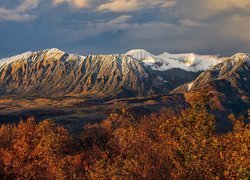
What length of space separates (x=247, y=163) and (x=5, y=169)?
251ft

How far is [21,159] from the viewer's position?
126188 mm

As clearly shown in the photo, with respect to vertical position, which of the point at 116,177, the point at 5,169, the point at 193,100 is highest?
the point at 193,100

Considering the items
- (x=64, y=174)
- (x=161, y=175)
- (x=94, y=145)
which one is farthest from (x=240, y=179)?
(x=94, y=145)

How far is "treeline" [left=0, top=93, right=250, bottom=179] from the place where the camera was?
66625 millimetres

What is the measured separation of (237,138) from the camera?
236 feet

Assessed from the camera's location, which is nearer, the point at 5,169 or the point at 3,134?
the point at 5,169

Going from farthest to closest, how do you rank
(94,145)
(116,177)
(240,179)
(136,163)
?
(94,145) → (136,163) → (116,177) → (240,179)

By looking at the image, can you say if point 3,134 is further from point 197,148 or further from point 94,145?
point 197,148

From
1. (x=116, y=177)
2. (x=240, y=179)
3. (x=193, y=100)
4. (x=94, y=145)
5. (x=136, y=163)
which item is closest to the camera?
(x=240, y=179)

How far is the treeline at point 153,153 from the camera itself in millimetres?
66625

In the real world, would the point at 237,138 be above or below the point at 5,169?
above

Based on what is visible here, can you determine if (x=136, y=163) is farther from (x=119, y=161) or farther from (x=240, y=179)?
(x=240, y=179)

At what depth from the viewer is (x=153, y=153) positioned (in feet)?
268

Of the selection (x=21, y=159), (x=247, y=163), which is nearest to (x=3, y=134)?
(x=21, y=159)
